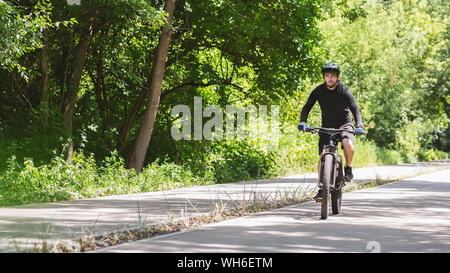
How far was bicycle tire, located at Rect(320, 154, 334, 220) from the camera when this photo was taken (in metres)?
9.75

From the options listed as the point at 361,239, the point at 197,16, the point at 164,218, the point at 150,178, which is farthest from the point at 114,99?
the point at 361,239

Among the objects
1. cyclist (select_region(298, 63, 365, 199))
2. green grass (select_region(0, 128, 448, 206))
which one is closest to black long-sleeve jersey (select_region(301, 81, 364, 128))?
cyclist (select_region(298, 63, 365, 199))

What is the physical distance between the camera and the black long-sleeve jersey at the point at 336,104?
10266 mm

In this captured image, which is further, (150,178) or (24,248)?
(150,178)

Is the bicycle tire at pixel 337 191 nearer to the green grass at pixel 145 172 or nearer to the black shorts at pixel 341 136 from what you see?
the black shorts at pixel 341 136

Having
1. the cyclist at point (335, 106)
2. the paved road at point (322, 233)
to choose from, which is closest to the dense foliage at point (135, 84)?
the paved road at point (322, 233)

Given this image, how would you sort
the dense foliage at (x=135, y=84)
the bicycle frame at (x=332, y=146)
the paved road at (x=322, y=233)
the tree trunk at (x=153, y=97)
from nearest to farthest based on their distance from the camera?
the paved road at (x=322, y=233)
the bicycle frame at (x=332, y=146)
the dense foliage at (x=135, y=84)
the tree trunk at (x=153, y=97)

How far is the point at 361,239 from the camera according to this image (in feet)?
25.7

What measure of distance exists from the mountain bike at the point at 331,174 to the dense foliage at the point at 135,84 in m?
4.99

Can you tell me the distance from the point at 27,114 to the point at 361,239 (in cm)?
1035

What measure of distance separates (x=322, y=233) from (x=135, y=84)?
38.5 ft

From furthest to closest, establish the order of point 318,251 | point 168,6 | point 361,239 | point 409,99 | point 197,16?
point 409,99 < point 197,16 < point 168,6 < point 361,239 < point 318,251

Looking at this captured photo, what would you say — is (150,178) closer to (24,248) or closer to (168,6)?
(168,6)

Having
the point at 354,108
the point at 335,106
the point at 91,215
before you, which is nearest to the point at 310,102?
the point at 335,106
